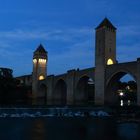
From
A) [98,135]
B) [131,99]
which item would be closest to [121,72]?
[98,135]

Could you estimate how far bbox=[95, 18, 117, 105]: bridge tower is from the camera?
187ft

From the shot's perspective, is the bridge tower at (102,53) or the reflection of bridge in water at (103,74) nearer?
the reflection of bridge in water at (103,74)

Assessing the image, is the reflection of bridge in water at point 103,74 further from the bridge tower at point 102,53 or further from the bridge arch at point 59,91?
the bridge arch at point 59,91

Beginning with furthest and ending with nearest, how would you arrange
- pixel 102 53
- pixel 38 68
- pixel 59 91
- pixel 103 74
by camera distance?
pixel 38 68, pixel 59 91, pixel 102 53, pixel 103 74

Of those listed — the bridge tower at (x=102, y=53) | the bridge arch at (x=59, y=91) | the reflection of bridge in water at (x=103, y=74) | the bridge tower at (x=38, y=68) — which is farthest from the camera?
the bridge tower at (x=38, y=68)

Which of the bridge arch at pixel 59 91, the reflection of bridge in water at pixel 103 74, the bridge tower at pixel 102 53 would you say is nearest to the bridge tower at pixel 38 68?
the bridge arch at pixel 59 91

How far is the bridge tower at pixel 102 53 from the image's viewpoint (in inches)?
2242

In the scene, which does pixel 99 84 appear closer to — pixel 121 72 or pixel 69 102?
pixel 121 72

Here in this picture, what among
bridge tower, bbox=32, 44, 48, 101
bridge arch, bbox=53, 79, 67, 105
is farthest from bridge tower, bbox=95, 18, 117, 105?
bridge tower, bbox=32, 44, 48, 101

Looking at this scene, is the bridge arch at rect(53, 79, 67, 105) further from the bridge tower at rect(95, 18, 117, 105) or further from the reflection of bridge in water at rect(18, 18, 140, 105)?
the bridge tower at rect(95, 18, 117, 105)

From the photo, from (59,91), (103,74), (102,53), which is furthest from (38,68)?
(103,74)

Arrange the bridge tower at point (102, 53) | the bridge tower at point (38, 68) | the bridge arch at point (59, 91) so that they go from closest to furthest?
the bridge tower at point (102, 53)
the bridge arch at point (59, 91)
the bridge tower at point (38, 68)

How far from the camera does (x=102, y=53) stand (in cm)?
5888

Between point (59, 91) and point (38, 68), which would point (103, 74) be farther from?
point (38, 68)
